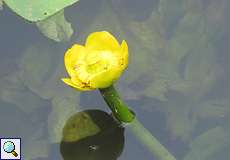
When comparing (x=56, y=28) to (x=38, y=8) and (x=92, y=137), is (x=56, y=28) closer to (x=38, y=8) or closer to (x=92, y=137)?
(x=38, y=8)

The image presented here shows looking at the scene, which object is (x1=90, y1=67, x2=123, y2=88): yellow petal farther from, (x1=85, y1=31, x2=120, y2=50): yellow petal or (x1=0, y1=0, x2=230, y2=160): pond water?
(x1=0, y1=0, x2=230, y2=160): pond water

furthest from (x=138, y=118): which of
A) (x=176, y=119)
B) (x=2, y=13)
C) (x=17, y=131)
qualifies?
(x=2, y=13)

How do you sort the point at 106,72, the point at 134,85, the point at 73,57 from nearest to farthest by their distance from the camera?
the point at 106,72, the point at 73,57, the point at 134,85

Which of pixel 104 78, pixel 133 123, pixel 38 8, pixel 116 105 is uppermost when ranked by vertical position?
pixel 38 8

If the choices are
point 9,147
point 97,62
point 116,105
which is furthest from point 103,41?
point 9,147

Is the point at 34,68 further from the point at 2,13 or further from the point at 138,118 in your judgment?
the point at 138,118

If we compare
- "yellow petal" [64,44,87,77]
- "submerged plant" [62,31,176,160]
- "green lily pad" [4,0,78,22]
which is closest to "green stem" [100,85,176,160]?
"submerged plant" [62,31,176,160]

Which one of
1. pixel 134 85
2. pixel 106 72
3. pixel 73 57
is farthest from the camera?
pixel 134 85
